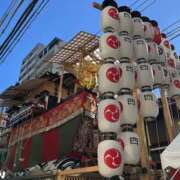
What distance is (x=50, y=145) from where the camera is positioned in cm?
1048

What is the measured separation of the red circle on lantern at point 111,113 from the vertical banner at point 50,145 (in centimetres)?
370

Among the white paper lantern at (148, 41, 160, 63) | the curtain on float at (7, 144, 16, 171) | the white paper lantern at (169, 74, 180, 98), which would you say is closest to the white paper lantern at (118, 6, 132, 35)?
the white paper lantern at (148, 41, 160, 63)

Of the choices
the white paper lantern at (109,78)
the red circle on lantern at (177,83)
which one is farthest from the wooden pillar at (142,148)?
the red circle on lantern at (177,83)

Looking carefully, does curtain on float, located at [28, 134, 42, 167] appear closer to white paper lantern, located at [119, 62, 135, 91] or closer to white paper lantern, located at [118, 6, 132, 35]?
white paper lantern, located at [119, 62, 135, 91]

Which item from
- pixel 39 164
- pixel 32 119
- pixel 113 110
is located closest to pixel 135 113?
pixel 113 110

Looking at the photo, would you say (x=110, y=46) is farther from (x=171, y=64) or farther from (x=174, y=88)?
(x=171, y=64)

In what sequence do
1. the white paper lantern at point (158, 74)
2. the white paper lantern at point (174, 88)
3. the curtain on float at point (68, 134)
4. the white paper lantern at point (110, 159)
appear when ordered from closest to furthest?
the white paper lantern at point (110, 159)
the white paper lantern at point (158, 74)
the white paper lantern at point (174, 88)
the curtain on float at point (68, 134)

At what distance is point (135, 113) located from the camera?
24.0 feet

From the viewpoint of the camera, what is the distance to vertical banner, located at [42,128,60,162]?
10084 mm

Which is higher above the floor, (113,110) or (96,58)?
(96,58)

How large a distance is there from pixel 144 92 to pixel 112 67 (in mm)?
1199

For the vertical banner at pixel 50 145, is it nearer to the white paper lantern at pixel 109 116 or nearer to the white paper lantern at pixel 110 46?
the white paper lantern at pixel 109 116

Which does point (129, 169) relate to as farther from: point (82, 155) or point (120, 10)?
point (120, 10)

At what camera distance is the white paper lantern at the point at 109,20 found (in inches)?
329
